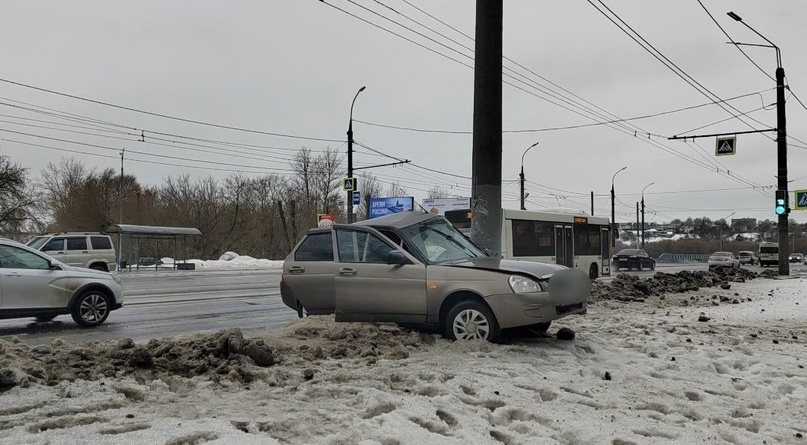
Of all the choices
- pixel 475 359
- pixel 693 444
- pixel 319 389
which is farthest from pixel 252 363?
pixel 693 444

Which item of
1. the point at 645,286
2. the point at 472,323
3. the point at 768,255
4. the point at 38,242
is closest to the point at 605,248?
the point at 645,286

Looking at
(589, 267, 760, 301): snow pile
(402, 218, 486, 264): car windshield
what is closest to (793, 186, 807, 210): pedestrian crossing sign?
(589, 267, 760, 301): snow pile

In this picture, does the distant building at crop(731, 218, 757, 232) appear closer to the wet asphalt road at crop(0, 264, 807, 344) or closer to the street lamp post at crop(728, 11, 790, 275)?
the street lamp post at crop(728, 11, 790, 275)

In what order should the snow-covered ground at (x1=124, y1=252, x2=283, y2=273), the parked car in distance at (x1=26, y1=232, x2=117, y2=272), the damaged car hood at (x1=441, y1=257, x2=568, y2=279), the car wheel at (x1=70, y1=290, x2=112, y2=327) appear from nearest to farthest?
the damaged car hood at (x1=441, y1=257, x2=568, y2=279) → the car wheel at (x1=70, y1=290, x2=112, y2=327) → the parked car in distance at (x1=26, y1=232, x2=117, y2=272) → the snow-covered ground at (x1=124, y1=252, x2=283, y2=273)

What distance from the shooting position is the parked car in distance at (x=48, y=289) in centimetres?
926

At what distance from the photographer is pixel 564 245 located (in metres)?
22.2

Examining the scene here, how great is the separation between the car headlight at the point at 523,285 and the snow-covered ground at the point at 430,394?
64 centimetres

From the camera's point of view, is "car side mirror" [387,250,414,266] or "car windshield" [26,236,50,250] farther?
"car windshield" [26,236,50,250]

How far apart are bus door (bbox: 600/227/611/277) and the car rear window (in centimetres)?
1874

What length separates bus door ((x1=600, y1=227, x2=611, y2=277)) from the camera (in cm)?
2489

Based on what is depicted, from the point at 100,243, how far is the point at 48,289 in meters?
15.9

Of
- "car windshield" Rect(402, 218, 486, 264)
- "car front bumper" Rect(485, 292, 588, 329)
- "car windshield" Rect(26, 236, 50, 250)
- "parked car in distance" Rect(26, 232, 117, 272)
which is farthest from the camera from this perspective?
"parked car in distance" Rect(26, 232, 117, 272)

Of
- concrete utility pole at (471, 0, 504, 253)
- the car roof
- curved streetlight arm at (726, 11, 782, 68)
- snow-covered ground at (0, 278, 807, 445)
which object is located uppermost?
curved streetlight arm at (726, 11, 782, 68)

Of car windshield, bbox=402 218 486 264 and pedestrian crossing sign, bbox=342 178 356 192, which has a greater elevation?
pedestrian crossing sign, bbox=342 178 356 192
